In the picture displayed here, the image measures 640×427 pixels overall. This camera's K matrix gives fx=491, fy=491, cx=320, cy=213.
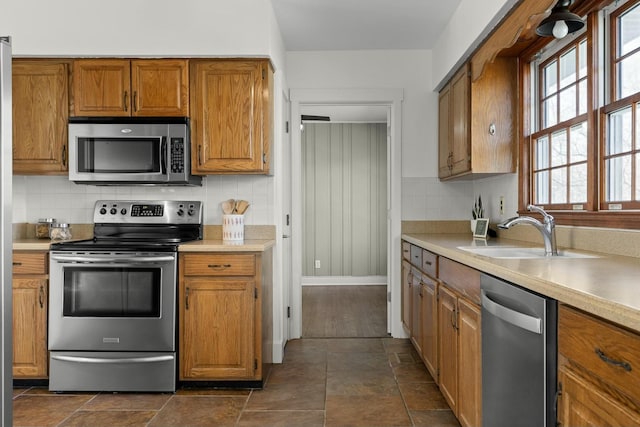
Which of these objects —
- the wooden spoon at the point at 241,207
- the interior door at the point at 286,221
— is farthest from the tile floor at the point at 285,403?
the wooden spoon at the point at 241,207

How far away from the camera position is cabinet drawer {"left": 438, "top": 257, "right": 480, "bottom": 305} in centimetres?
202

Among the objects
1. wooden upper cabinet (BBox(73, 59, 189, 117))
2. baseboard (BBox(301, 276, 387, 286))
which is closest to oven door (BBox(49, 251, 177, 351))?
wooden upper cabinet (BBox(73, 59, 189, 117))

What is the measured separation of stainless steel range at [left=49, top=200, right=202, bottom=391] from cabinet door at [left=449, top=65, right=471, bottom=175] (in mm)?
1998

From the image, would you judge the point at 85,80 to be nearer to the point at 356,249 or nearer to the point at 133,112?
the point at 133,112

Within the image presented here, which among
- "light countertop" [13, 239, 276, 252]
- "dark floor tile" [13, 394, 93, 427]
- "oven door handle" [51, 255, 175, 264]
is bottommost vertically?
"dark floor tile" [13, 394, 93, 427]

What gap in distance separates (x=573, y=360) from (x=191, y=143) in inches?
104

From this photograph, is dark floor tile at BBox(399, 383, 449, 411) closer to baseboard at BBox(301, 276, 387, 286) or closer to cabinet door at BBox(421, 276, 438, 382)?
cabinet door at BBox(421, 276, 438, 382)

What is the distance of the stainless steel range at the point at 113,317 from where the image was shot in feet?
9.52

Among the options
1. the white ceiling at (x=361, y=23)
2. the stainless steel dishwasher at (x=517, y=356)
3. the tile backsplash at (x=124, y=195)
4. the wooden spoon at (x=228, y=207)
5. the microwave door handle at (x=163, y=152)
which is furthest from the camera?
the tile backsplash at (x=124, y=195)

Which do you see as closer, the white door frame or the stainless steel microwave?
the stainless steel microwave

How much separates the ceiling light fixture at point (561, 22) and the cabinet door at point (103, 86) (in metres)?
2.50

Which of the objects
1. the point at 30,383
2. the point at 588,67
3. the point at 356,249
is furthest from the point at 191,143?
the point at 356,249

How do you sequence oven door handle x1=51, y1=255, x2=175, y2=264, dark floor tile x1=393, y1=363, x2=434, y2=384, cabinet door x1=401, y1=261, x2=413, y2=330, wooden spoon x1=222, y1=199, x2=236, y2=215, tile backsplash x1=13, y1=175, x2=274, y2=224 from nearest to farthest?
oven door handle x1=51, y1=255, x2=175, y2=264 < dark floor tile x1=393, y1=363, x2=434, y2=384 < wooden spoon x1=222, y1=199, x2=236, y2=215 < tile backsplash x1=13, y1=175, x2=274, y2=224 < cabinet door x1=401, y1=261, x2=413, y2=330

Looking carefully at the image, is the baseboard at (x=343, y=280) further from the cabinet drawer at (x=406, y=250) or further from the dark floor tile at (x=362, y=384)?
the dark floor tile at (x=362, y=384)
